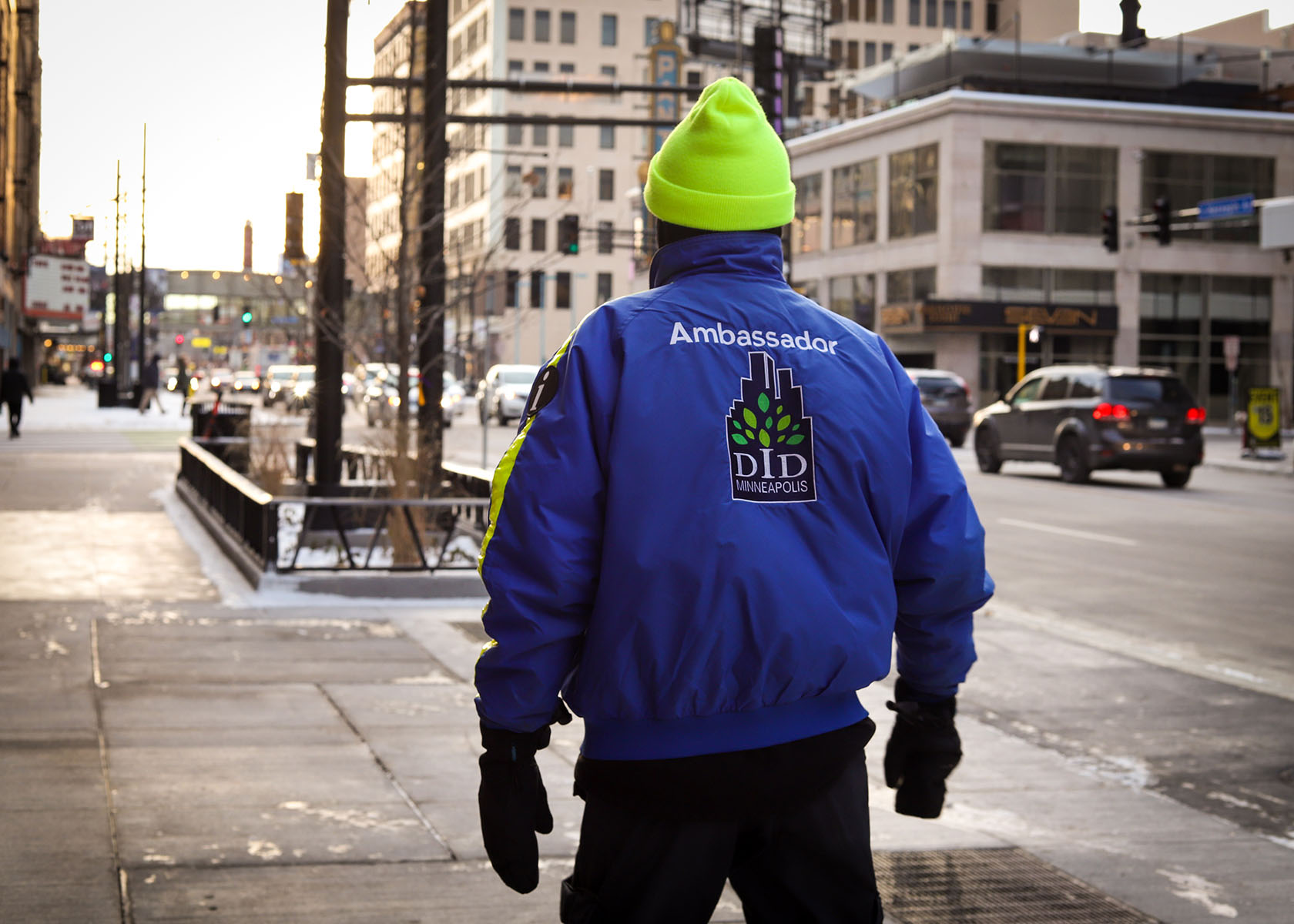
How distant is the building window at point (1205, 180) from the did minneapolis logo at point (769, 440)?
54624 millimetres

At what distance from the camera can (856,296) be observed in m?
58.4

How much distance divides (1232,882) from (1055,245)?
50851mm

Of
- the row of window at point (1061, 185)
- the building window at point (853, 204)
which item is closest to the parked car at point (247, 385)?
the building window at point (853, 204)

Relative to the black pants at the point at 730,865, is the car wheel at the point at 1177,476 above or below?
below

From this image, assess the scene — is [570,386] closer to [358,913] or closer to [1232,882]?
[358,913]

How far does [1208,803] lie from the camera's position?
6.06 m

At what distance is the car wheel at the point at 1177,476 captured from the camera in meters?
23.2

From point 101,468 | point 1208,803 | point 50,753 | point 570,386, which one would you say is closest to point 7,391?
point 101,468

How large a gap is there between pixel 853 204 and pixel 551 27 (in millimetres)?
49479

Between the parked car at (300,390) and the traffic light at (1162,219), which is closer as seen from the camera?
the traffic light at (1162,219)

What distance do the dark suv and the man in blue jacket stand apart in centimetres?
2131

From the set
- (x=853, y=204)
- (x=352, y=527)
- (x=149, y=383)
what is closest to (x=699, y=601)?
(x=352, y=527)

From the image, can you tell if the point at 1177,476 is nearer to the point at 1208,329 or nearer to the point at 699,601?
the point at 699,601

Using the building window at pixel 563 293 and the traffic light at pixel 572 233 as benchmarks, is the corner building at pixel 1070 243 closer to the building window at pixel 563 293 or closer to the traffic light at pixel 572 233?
the traffic light at pixel 572 233
